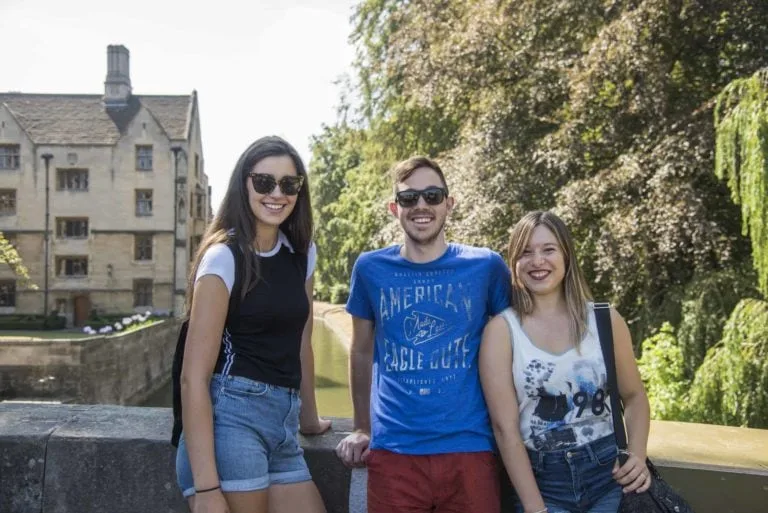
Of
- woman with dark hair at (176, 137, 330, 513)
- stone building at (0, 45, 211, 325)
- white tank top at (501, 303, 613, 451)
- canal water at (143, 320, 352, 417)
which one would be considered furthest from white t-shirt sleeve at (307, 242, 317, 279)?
stone building at (0, 45, 211, 325)

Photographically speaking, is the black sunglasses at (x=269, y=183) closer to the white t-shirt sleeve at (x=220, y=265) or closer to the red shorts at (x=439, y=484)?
the white t-shirt sleeve at (x=220, y=265)

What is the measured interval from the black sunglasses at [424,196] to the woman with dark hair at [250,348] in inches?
13.4

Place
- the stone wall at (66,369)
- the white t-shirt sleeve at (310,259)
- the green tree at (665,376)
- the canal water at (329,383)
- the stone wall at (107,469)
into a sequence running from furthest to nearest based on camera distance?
the canal water at (329,383) → the stone wall at (66,369) → the green tree at (665,376) → the stone wall at (107,469) → the white t-shirt sleeve at (310,259)

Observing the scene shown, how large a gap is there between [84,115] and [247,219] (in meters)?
38.3

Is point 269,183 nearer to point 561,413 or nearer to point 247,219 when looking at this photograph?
point 247,219

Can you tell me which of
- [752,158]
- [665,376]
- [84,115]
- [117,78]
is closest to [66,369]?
[665,376]

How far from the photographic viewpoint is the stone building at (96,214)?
35.1 m

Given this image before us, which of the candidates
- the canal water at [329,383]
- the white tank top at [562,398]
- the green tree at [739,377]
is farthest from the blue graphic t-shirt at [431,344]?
the canal water at [329,383]

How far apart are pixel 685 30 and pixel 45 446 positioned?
8900 mm

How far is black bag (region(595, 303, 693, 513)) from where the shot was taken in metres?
2.15

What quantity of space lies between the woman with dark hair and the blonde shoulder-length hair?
→ 67 cm

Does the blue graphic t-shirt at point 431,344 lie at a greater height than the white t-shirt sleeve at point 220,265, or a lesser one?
lesser

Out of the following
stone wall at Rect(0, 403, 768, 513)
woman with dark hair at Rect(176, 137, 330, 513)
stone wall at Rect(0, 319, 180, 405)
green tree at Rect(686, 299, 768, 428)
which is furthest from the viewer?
stone wall at Rect(0, 319, 180, 405)

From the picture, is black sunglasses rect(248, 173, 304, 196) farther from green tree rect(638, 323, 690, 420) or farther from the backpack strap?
green tree rect(638, 323, 690, 420)
